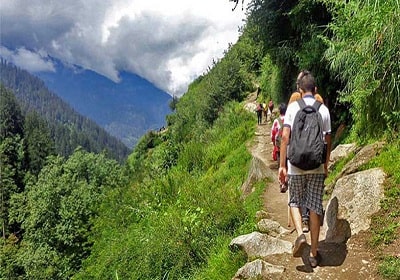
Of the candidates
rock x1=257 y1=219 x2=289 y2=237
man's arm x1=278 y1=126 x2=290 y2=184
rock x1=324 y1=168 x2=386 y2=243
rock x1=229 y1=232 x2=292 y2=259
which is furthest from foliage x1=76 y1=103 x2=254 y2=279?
man's arm x1=278 y1=126 x2=290 y2=184

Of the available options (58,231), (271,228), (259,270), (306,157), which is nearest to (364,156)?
(271,228)

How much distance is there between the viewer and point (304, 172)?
14.6 ft

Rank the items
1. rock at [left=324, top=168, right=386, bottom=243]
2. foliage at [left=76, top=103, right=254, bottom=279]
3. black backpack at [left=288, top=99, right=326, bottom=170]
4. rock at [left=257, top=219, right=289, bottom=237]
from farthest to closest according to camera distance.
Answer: foliage at [left=76, top=103, right=254, bottom=279]
rock at [left=257, top=219, right=289, bottom=237]
rock at [left=324, top=168, right=386, bottom=243]
black backpack at [left=288, top=99, right=326, bottom=170]

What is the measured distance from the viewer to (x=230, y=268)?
5527mm

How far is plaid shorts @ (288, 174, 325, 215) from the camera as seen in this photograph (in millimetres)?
4492

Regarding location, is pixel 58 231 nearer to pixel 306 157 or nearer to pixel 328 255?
pixel 328 255

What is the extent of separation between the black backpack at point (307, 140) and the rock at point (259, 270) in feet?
4.25

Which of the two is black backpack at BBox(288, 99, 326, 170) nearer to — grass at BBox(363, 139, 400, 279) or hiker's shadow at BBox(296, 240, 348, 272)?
hiker's shadow at BBox(296, 240, 348, 272)

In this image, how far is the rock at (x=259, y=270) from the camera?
4.67 meters

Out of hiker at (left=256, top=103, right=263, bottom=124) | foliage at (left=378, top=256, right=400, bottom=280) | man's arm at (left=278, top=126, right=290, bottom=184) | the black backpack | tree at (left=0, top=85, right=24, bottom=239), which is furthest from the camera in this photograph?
tree at (left=0, top=85, right=24, bottom=239)

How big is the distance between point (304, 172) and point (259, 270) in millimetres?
1295

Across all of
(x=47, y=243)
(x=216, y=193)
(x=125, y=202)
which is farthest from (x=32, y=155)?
(x=216, y=193)

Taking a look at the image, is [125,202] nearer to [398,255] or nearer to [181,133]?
[398,255]

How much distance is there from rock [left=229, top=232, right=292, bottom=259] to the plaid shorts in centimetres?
90
